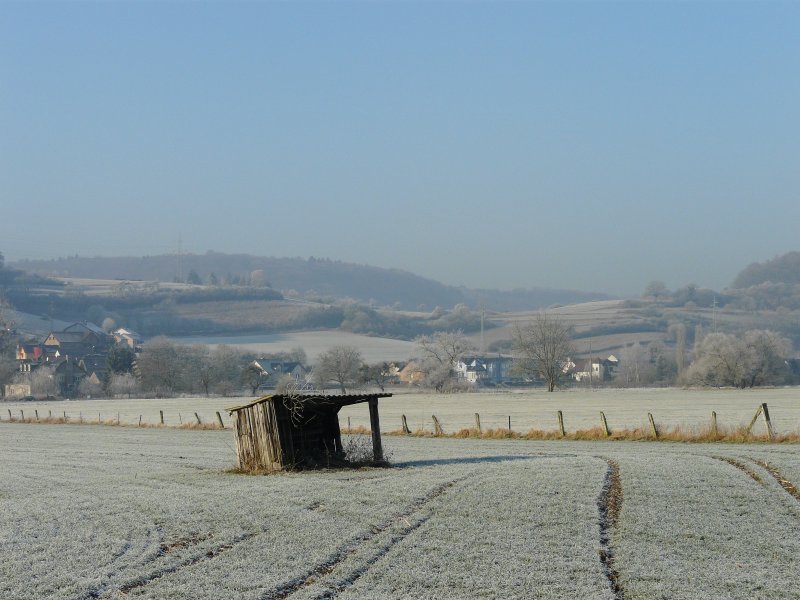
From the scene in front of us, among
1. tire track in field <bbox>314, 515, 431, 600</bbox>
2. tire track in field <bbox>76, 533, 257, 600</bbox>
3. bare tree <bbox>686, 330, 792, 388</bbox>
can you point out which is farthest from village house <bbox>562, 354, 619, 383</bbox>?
tire track in field <bbox>76, 533, 257, 600</bbox>

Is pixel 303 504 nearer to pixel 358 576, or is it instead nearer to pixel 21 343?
pixel 358 576

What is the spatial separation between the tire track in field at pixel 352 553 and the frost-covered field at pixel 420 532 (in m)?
0.04

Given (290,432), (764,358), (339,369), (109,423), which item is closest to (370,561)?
(290,432)

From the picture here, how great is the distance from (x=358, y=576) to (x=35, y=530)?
7681 millimetres

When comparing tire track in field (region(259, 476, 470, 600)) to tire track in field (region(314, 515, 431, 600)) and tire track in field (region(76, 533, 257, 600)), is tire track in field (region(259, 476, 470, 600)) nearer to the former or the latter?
tire track in field (region(314, 515, 431, 600))

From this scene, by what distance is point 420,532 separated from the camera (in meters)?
17.5

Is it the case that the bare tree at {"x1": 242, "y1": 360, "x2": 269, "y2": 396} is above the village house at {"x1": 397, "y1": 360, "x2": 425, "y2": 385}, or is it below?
above

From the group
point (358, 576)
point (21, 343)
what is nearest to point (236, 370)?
point (21, 343)

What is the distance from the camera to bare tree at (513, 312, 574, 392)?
13100 centimetres


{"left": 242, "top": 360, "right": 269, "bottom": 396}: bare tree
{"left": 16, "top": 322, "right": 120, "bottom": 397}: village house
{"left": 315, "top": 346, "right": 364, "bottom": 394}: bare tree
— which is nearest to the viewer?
{"left": 315, "top": 346, "right": 364, "bottom": 394}: bare tree

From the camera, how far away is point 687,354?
16775 centimetres

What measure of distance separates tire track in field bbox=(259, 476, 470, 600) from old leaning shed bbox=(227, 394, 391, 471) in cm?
739

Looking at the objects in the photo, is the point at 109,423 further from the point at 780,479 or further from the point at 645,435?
the point at 780,479

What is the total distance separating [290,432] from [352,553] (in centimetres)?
1258
